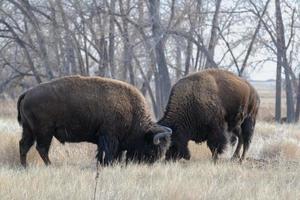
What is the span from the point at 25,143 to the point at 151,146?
235cm

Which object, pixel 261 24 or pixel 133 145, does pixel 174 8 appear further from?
pixel 133 145

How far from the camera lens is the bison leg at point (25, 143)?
11.5 m

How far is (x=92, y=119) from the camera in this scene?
11.5 meters

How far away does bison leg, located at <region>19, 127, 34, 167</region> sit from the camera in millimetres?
11461

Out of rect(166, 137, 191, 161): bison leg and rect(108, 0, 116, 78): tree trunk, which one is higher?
rect(108, 0, 116, 78): tree trunk

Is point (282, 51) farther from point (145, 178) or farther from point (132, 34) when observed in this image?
point (145, 178)

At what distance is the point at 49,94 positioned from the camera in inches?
446

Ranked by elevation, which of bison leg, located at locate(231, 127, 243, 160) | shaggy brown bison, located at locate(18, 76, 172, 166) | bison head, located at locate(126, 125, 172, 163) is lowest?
bison leg, located at locate(231, 127, 243, 160)

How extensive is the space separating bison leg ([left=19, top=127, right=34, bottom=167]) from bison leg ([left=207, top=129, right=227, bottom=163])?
357 centimetres

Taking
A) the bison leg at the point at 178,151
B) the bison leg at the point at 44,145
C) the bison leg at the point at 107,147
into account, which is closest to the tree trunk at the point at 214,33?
the bison leg at the point at 178,151

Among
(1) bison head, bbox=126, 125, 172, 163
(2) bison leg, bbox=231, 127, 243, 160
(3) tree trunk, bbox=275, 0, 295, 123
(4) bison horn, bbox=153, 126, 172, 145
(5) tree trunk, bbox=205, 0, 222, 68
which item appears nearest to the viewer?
(4) bison horn, bbox=153, 126, 172, 145

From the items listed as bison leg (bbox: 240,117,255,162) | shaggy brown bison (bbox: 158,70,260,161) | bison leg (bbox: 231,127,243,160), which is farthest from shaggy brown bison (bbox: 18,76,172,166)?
bison leg (bbox: 240,117,255,162)

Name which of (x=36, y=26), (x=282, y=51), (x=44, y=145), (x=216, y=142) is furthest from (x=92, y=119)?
(x=282, y=51)

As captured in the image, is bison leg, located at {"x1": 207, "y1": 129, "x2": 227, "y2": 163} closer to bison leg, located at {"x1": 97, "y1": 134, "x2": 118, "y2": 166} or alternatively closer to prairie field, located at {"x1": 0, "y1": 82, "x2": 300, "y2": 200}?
prairie field, located at {"x1": 0, "y1": 82, "x2": 300, "y2": 200}
